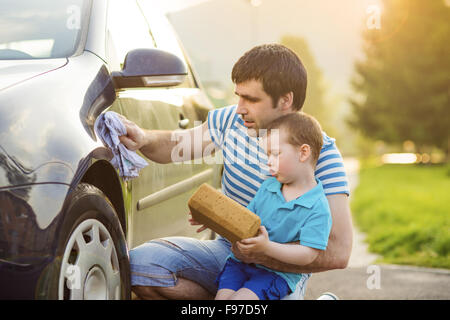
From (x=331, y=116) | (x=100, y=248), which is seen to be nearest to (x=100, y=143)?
(x=100, y=248)

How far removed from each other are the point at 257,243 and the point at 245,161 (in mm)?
574

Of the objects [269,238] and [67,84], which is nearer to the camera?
[67,84]

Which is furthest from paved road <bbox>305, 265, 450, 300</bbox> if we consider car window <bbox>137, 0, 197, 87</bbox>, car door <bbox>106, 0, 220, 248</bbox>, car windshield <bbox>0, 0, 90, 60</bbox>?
car windshield <bbox>0, 0, 90, 60</bbox>

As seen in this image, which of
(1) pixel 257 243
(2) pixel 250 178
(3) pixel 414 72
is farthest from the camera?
(3) pixel 414 72

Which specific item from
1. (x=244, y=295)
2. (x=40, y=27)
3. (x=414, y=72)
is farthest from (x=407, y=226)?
(x=414, y=72)

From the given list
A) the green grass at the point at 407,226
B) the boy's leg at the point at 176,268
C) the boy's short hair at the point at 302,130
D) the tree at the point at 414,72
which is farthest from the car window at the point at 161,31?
the tree at the point at 414,72

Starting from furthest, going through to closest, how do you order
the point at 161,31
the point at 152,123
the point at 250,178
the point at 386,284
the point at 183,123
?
Result: the point at 386,284 < the point at 161,31 < the point at 183,123 < the point at 152,123 < the point at 250,178

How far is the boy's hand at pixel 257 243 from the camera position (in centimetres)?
234

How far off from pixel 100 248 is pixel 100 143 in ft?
1.24

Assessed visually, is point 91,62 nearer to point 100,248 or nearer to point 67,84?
point 67,84

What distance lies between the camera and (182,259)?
279 centimetres

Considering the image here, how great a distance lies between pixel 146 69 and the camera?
2.80 m

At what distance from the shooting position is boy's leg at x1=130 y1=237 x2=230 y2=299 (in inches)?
106

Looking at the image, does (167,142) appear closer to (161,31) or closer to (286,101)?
(286,101)
